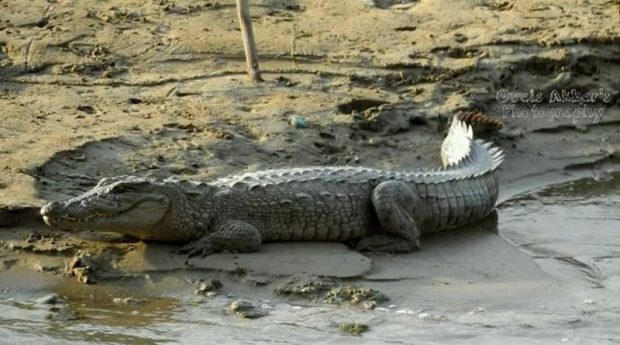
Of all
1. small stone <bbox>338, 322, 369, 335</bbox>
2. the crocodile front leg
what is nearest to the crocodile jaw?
the crocodile front leg

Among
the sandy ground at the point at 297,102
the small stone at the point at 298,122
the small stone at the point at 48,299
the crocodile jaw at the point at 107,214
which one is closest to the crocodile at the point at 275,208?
the crocodile jaw at the point at 107,214

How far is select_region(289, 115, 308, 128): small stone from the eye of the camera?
30.0 ft

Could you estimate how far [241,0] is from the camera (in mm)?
9547

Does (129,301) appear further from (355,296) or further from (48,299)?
(355,296)

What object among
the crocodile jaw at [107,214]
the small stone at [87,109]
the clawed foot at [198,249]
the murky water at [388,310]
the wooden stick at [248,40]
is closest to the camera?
the murky water at [388,310]

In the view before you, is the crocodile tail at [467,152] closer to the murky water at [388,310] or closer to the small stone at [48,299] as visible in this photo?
the murky water at [388,310]

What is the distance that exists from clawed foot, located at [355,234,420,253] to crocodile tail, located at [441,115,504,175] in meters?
0.95

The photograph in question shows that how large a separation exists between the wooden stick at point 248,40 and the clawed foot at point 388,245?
2538mm

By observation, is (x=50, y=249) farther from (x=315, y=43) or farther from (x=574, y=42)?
(x=574, y=42)

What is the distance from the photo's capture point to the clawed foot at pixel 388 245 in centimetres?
748

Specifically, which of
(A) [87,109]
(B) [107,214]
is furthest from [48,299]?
(A) [87,109]

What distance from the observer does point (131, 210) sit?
716 cm

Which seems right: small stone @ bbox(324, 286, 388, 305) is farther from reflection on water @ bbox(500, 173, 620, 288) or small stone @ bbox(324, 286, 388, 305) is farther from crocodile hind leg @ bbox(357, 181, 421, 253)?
reflection on water @ bbox(500, 173, 620, 288)

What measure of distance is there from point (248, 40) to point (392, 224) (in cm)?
259
